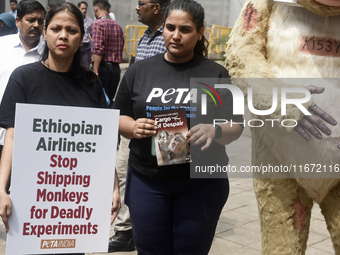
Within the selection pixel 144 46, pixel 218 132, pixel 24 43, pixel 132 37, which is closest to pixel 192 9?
pixel 218 132

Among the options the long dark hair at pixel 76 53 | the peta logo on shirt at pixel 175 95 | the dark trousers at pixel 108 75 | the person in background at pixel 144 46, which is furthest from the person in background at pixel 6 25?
the peta logo on shirt at pixel 175 95

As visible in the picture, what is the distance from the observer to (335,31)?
2604 mm

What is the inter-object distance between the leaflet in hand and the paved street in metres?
1.71

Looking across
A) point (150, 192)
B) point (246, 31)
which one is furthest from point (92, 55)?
point (150, 192)

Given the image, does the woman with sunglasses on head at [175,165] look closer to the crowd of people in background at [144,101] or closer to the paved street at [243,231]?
the crowd of people in background at [144,101]

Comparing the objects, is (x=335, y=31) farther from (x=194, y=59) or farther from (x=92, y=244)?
(x=92, y=244)

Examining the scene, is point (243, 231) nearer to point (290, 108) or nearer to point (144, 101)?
point (290, 108)

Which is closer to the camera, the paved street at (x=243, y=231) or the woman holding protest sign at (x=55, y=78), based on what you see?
the woman holding protest sign at (x=55, y=78)

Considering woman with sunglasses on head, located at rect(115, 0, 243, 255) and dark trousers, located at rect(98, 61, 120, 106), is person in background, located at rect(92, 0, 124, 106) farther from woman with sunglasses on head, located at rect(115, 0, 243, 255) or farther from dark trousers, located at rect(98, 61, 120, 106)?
woman with sunglasses on head, located at rect(115, 0, 243, 255)

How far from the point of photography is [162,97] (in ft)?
7.96

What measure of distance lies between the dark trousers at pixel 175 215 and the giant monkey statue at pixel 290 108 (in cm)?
50

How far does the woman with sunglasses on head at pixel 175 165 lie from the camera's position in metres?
2.43

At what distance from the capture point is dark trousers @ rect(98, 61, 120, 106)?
615cm

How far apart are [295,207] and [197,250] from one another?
2.31ft
